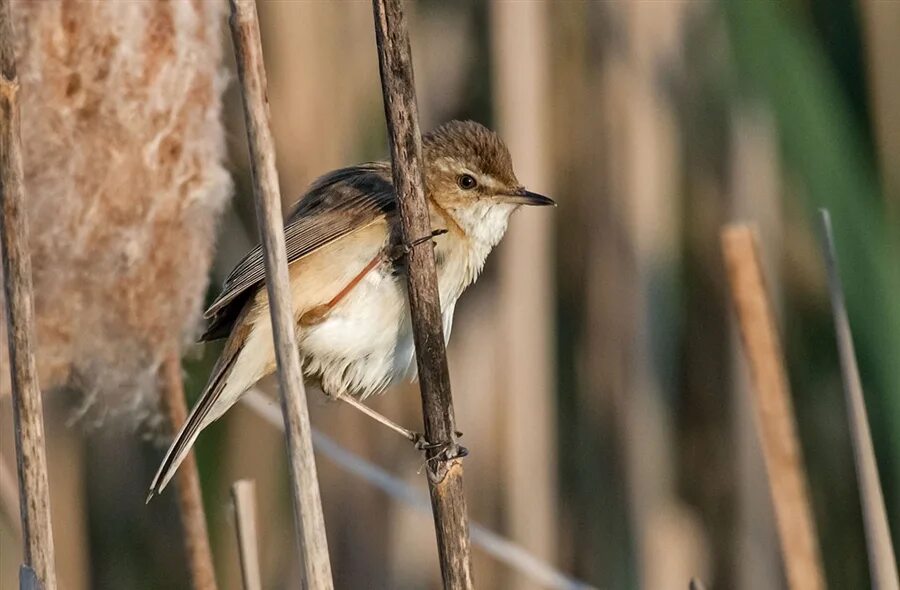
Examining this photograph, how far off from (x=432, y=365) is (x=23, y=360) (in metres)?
0.61

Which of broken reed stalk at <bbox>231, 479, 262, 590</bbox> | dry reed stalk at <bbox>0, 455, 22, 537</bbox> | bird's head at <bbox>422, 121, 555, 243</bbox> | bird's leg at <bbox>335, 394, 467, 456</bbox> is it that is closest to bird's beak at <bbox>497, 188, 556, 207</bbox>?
bird's head at <bbox>422, 121, 555, 243</bbox>

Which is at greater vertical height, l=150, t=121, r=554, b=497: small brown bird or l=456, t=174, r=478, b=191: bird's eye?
l=456, t=174, r=478, b=191: bird's eye

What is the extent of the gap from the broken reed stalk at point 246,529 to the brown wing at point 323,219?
1.21 ft

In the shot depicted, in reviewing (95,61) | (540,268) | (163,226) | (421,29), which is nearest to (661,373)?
(540,268)

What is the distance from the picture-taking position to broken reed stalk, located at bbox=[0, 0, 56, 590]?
1.62 meters

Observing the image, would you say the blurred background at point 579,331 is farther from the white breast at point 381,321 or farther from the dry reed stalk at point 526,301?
the white breast at point 381,321

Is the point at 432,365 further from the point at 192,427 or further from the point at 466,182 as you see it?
the point at 466,182

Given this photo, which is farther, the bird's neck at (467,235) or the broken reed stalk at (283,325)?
the bird's neck at (467,235)

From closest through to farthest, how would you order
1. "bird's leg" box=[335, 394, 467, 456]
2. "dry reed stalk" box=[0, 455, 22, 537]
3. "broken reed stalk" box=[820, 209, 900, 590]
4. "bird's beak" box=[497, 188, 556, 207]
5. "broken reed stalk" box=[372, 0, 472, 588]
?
1. "broken reed stalk" box=[372, 0, 472, 588]
2. "bird's leg" box=[335, 394, 467, 456]
3. "broken reed stalk" box=[820, 209, 900, 590]
4. "bird's beak" box=[497, 188, 556, 207]
5. "dry reed stalk" box=[0, 455, 22, 537]

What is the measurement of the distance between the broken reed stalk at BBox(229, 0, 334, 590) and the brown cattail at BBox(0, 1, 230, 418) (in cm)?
103

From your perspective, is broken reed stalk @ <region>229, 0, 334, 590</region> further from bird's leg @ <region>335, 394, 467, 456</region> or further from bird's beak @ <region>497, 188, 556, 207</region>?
bird's beak @ <region>497, 188, 556, 207</region>

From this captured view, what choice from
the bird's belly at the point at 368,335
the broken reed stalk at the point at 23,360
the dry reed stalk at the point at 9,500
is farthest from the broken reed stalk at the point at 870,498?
the dry reed stalk at the point at 9,500

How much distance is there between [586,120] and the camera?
10.4 feet

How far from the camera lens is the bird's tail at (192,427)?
206 centimetres
